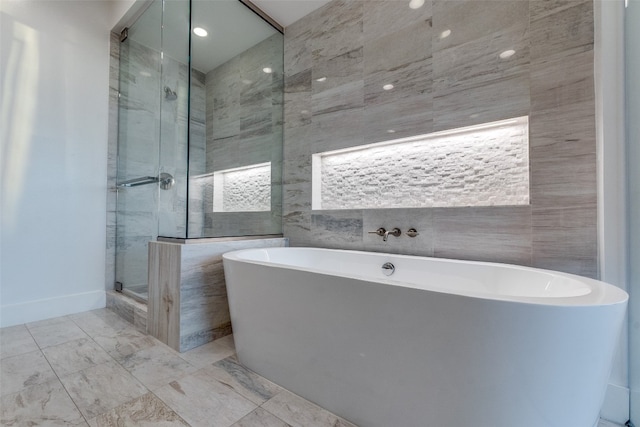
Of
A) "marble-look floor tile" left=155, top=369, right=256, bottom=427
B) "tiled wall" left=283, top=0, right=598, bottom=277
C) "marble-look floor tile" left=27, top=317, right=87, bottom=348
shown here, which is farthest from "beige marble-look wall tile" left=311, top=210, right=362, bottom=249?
"marble-look floor tile" left=27, top=317, right=87, bottom=348

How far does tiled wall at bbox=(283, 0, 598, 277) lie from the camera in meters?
1.37

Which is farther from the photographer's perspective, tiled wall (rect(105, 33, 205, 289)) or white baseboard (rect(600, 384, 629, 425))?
tiled wall (rect(105, 33, 205, 289))

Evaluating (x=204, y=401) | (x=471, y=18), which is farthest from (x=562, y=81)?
(x=204, y=401)

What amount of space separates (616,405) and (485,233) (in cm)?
87

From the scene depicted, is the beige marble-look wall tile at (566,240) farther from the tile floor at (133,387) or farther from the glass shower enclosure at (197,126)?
the glass shower enclosure at (197,126)

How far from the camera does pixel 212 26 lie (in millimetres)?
2330

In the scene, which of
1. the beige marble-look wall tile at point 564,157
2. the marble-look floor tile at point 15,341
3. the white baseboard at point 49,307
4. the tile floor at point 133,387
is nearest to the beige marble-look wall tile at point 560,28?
the beige marble-look wall tile at point 564,157

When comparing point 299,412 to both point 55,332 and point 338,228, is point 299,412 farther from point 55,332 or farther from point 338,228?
point 55,332

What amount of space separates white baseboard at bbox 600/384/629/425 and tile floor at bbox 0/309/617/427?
0.16 ft

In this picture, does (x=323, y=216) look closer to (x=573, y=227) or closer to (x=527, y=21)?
(x=573, y=227)

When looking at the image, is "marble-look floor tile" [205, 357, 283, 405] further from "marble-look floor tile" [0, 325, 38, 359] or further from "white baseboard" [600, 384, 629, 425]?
"white baseboard" [600, 384, 629, 425]

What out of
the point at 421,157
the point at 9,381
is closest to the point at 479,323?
the point at 421,157

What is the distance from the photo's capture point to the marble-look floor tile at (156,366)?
1.38m

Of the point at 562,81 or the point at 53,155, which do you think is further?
the point at 53,155
